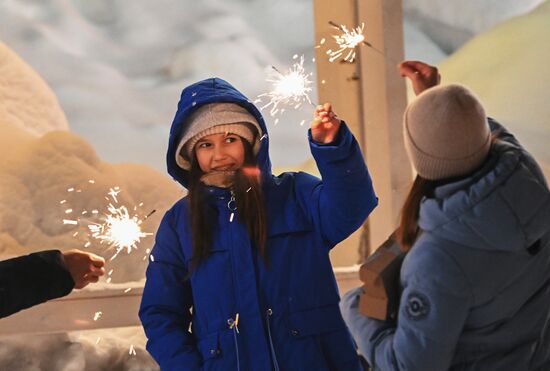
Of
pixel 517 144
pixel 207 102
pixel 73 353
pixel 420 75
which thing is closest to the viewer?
pixel 517 144

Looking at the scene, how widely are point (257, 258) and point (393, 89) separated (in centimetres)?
104

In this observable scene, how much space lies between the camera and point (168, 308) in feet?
6.03

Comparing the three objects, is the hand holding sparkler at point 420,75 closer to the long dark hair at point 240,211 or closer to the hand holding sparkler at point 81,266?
the long dark hair at point 240,211

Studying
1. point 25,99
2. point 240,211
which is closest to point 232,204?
point 240,211

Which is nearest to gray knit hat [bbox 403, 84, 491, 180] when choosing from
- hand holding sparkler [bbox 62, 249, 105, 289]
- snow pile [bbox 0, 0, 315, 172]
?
hand holding sparkler [bbox 62, 249, 105, 289]

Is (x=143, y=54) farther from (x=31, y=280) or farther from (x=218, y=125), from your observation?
(x=31, y=280)

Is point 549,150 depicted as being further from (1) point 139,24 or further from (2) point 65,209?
(2) point 65,209

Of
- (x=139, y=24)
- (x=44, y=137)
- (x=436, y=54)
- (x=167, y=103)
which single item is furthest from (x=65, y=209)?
(x=436, y=54)

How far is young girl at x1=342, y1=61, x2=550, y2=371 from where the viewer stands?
1.18 metres

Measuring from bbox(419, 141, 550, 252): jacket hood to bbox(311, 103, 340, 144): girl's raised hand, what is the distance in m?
0.48

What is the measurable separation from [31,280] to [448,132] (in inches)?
40.9

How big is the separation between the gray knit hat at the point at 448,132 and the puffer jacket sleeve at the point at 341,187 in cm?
40

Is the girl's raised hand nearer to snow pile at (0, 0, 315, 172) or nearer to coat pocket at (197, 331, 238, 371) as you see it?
coat pocket at (197, 331, 238, 371)

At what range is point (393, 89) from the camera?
2529mm
